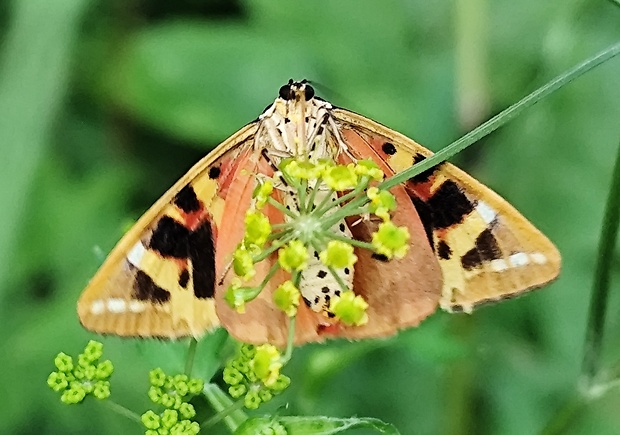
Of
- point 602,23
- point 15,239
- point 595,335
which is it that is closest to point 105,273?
point 595,335

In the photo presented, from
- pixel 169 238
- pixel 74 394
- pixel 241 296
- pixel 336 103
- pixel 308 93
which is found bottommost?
pixel 74 394

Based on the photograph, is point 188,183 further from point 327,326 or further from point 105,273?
point 327,326

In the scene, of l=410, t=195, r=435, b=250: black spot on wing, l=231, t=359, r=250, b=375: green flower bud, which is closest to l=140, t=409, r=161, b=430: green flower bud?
l=231, t=359, r=250, b=375: green flower bud

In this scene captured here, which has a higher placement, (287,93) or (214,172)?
(287,93)

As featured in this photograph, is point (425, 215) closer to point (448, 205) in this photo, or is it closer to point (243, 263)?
point (448, 205)

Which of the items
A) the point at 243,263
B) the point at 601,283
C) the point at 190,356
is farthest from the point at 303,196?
the point at 601,283

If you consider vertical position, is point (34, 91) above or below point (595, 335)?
above

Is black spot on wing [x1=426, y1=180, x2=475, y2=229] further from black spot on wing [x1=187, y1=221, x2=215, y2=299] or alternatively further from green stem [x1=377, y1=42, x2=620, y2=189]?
black spot on wing [x1=187, y1=221, x2=215, y2=299]
